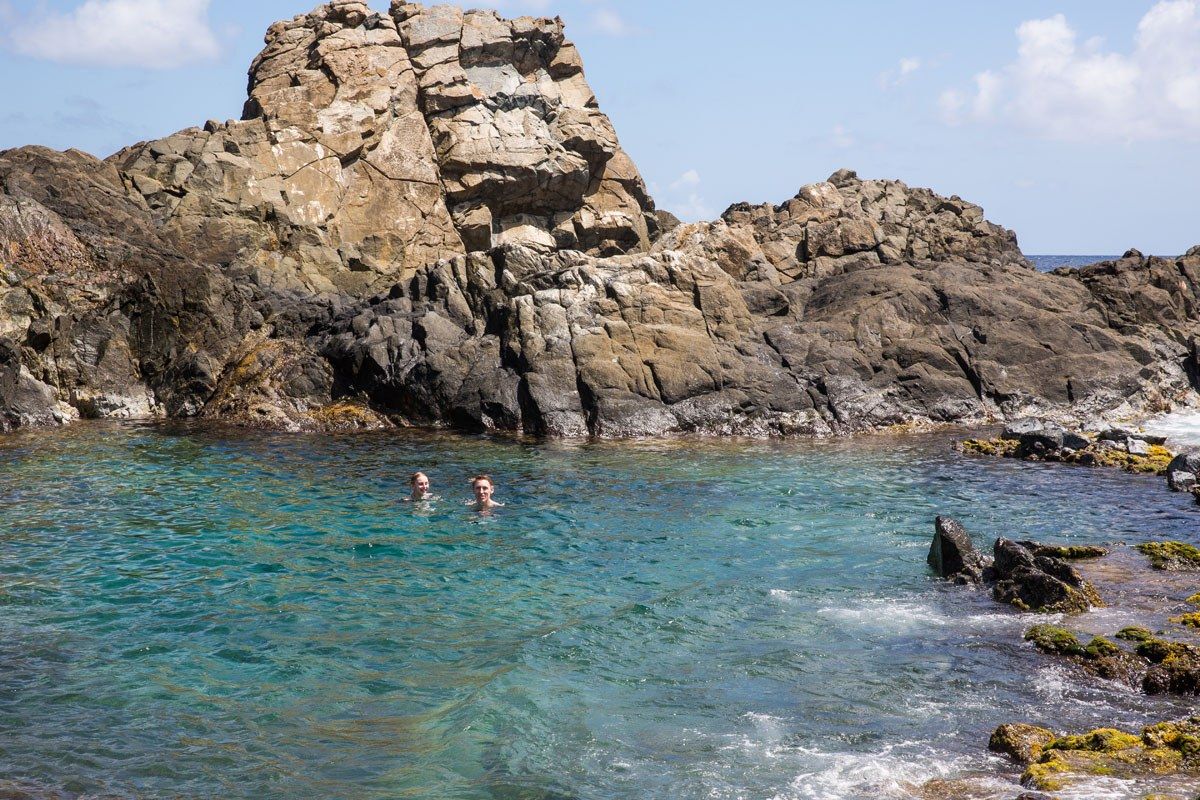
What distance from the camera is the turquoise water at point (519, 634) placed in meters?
10.1

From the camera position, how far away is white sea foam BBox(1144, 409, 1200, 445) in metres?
31.6

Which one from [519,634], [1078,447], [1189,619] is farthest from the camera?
[1078,447]

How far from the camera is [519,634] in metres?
14.3

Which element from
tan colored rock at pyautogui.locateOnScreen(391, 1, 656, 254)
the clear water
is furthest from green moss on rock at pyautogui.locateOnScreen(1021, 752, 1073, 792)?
tan colored rock at pyautogui.locateOnScreen(391, 1, 656, 254)

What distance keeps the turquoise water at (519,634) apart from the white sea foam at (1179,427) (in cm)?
685

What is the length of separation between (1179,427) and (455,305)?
2631 cm

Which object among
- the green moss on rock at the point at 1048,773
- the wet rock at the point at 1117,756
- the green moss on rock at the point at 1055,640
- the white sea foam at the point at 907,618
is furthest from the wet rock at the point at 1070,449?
the green moss on rock at the point at 1048,773

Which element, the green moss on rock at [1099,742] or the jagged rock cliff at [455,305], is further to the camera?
the jagged rock cliff at [455,305]

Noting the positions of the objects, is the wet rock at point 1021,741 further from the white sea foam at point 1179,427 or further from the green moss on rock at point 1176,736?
the white sea foam at point 1179,427

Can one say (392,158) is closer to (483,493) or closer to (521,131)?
(521,131)

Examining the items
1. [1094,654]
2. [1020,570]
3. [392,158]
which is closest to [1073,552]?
[1020,570]

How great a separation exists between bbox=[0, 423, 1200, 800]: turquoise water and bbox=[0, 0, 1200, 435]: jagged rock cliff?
27.3 feet

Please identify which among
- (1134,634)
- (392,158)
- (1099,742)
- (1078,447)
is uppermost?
(392,158)

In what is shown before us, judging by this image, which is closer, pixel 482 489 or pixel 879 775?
pixel 879 775
